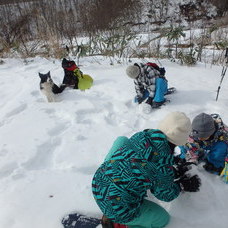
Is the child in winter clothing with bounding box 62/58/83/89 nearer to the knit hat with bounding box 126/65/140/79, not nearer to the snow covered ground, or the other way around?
the snow covered ground

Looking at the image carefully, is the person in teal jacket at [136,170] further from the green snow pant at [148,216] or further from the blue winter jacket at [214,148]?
the blue winter jacket at [214,148]

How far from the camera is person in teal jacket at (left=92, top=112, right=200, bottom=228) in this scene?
1171mm

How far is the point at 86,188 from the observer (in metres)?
1.67

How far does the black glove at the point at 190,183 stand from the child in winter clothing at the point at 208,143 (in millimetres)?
199

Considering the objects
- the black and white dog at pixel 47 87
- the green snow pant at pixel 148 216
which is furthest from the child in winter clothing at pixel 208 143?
the black and white dog at pixel 47 87

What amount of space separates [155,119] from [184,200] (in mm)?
1041

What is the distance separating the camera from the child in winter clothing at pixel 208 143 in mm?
1514

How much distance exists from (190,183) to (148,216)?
0.40 metres

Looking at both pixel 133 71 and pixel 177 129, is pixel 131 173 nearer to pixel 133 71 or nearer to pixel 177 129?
pixel 177 129

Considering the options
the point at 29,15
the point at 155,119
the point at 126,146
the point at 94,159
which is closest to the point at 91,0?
the point at 29,15

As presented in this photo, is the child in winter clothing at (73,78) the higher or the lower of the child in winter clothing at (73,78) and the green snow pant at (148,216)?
the higher

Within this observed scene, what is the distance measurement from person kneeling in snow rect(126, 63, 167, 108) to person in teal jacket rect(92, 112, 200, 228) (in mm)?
1326

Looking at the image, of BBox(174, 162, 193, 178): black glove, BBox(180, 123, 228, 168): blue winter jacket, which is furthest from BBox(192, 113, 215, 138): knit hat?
BBox(174, 162, 193, 178): black glove

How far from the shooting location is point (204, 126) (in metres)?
1.50
